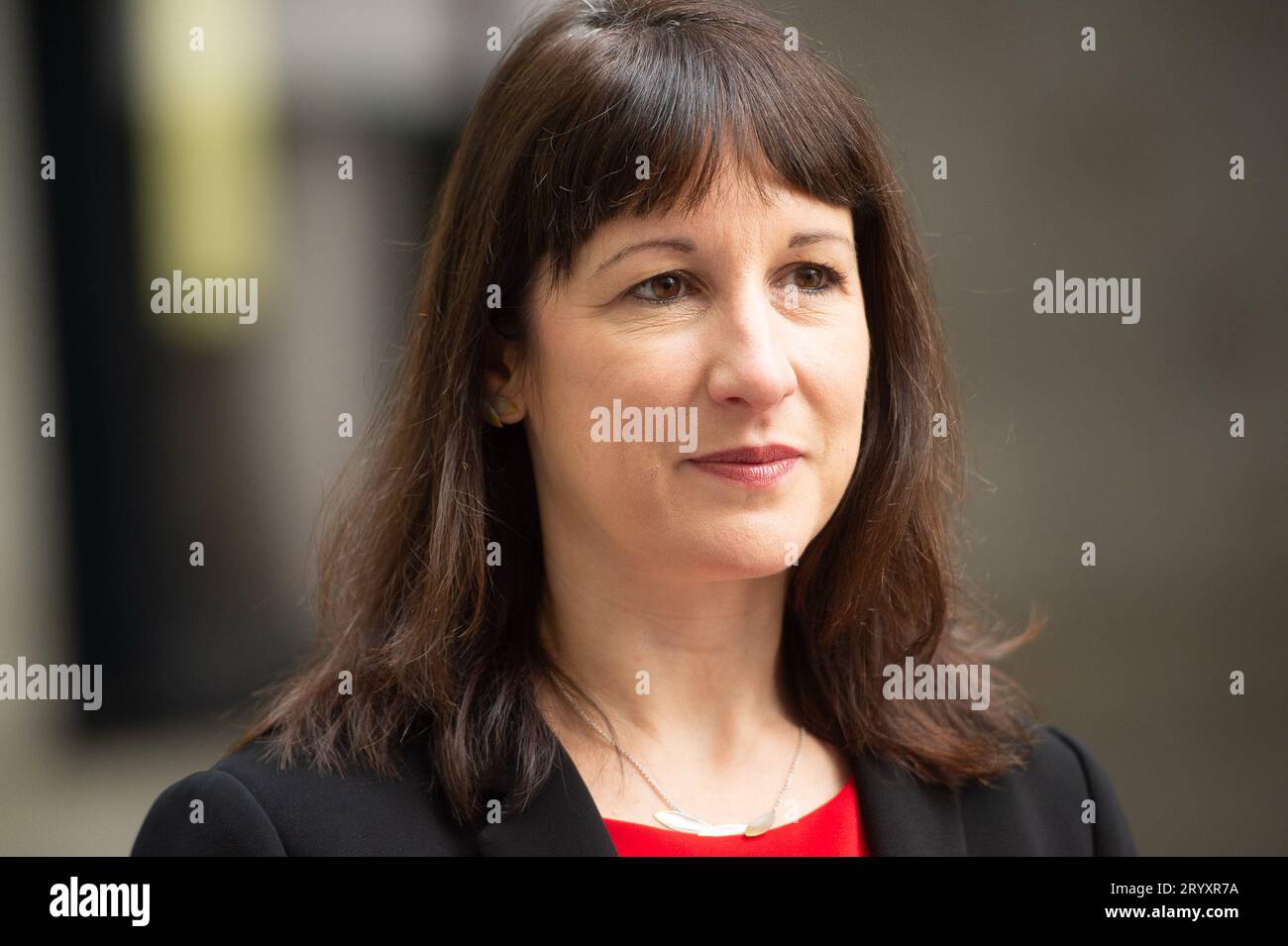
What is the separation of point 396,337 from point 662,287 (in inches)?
87.6

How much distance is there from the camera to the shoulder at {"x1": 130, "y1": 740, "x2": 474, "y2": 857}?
181 centimetres

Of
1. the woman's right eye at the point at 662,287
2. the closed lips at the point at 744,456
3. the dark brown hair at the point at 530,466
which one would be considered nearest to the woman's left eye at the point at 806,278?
the woman's right eye at the point at 662,287

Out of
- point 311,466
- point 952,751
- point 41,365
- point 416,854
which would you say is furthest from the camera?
point 311,466

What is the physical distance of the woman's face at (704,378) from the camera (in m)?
1.87

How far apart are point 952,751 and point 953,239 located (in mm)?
2331

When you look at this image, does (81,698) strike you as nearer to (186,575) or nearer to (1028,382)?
(186,575)

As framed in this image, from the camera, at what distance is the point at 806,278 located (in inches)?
78.6

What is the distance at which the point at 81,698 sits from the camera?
4668 millimetres

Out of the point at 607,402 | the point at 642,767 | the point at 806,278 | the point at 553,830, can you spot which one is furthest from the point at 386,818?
the point at 806,278

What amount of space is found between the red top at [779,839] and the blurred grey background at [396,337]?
205cm

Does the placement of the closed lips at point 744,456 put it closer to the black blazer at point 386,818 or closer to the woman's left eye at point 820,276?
the woman's left eye at point 820,276

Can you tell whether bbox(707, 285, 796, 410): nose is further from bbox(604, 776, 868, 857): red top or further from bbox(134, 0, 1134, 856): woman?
bbox(604, 776, 868, 857): red top

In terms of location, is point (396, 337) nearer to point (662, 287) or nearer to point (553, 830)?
point (662, 287)

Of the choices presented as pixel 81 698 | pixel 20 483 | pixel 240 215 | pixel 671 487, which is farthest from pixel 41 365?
pixel 671 487
